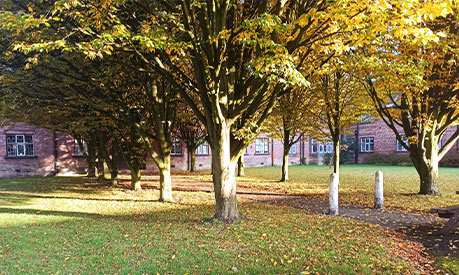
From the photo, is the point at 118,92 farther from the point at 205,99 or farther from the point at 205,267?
the point at 205,267

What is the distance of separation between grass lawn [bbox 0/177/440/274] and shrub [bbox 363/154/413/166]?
1145 inches

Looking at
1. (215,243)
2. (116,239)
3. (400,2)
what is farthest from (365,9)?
(116,239)

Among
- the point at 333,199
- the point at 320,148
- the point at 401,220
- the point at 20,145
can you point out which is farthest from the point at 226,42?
the point at 320,148

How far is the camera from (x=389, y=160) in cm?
3409

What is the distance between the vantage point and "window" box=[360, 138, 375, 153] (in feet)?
122

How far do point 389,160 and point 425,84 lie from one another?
2682cm

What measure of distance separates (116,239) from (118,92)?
265 inches

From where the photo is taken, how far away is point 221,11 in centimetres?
686

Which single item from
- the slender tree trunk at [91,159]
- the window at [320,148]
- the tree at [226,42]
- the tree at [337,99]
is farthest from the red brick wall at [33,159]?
the window at [320,148]

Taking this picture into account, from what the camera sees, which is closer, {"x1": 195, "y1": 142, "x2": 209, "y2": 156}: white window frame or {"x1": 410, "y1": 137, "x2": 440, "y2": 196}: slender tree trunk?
{"x1": 410, "y1": 137, "x2": 440, "y2": 196}: slender tree trunk

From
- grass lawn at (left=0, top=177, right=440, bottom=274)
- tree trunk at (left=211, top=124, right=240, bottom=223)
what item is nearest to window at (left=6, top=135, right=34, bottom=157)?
grass lawn at (left=0, top=177, right=440, bottom=274)

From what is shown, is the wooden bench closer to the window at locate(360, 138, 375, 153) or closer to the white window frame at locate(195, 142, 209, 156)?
the white window frame at locate(195, 142, 209, 156)

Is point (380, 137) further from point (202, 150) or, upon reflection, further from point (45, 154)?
point (45, 154)

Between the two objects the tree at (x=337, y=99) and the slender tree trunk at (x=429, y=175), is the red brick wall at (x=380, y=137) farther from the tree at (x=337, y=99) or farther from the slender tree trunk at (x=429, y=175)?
the slender tree trunk at (x=429, y=175)
